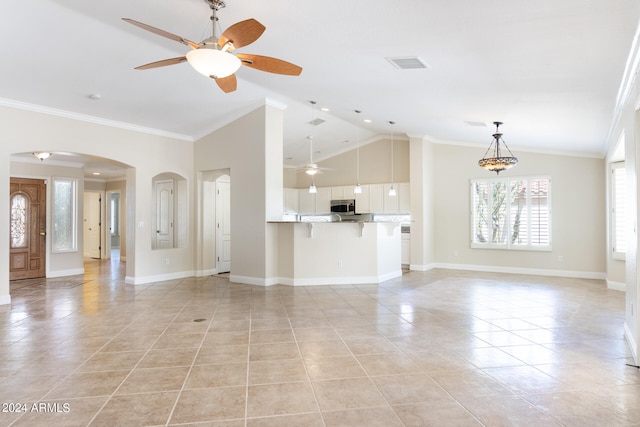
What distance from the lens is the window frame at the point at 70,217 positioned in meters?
8.38

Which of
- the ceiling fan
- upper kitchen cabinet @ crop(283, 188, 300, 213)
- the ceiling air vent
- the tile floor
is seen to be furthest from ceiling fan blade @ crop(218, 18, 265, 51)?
upper kitchen cabinet @ crop(283, 188, 300, 213)

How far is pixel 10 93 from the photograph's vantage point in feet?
17.5

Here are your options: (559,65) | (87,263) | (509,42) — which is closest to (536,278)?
(559,65)

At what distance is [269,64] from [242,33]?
0.56 m

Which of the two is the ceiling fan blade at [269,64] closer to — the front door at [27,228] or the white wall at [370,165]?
the white wall at [370,165]

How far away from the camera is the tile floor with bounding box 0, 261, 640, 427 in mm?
2457

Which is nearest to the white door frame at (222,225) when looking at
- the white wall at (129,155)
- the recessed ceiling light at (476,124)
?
the white wall at (129,155)

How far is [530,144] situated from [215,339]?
23.2 feet

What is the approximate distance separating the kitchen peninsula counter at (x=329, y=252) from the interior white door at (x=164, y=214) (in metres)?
2.76

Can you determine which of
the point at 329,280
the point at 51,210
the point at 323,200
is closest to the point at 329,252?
the point at 329,280

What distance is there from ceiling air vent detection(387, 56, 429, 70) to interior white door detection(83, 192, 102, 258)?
35.8ft

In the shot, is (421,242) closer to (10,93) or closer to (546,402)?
(546,402)

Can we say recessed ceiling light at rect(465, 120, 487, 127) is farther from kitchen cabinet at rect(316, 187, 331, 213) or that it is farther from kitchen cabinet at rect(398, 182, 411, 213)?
kitchen cabinet at rect(316, 187, 331, 213)

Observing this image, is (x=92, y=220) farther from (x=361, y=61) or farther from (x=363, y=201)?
(x=361, y=61)
